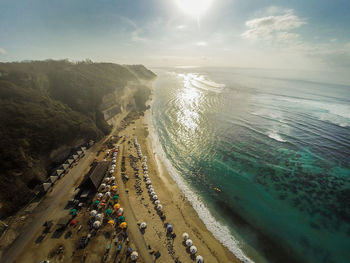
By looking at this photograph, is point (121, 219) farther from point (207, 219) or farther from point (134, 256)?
point (207, 219)

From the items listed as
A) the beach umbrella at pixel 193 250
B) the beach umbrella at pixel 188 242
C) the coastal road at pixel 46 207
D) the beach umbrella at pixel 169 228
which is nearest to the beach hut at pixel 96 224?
the coastal road at pixel 46 207

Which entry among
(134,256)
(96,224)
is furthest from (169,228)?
(96,224)

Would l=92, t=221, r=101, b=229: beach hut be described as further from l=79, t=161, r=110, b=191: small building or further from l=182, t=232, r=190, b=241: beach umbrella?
l=182, t=232, r=190, b=241: beach umbrella

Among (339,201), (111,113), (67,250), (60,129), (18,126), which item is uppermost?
(18,126)

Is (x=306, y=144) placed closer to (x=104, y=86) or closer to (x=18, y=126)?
(x=18, y=126)

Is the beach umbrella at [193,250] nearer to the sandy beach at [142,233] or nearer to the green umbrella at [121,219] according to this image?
the sandy beach at [142,233]

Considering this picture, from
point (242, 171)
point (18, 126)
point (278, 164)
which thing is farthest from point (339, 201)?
point (18, 126)
